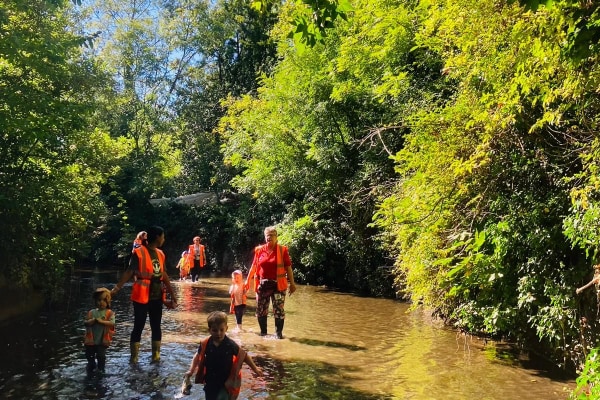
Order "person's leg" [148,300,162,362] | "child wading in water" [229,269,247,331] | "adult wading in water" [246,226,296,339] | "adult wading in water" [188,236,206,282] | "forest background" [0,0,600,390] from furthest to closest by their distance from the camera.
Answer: "adult wading in water" [188,236,206,282] < "child wading in water" [229,269,247,331] < "adult wading in water" [246,226,296,339] < "person's leg" [148,300,162,362] < "forest background" [0,0,600,390]

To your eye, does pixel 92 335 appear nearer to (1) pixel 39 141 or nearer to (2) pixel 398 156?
(2) pixel 398 156

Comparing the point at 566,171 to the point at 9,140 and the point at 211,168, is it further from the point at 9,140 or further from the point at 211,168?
the point at 211,168

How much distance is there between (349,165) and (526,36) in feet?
40.5

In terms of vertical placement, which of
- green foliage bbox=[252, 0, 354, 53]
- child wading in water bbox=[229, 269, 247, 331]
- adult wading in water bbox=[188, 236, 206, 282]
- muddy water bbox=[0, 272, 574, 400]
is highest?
green foliage bbox=[252, 0, 354, 53]

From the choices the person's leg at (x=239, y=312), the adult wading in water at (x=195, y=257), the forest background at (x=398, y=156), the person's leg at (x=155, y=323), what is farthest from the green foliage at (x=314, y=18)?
the adult wading in water at (x=195, y=257)

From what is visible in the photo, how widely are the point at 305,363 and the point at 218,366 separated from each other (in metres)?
3.17

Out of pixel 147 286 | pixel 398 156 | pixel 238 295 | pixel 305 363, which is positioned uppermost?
pixel 398 156

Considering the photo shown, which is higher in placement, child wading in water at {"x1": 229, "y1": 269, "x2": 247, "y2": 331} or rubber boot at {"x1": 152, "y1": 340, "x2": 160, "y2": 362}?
child wading in water at {"x1": 229, "y1": 269, "x2": 247, "y2": 331}

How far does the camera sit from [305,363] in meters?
7.50

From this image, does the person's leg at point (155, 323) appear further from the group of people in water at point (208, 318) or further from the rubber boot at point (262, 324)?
the rubber boot at point (262, 324)

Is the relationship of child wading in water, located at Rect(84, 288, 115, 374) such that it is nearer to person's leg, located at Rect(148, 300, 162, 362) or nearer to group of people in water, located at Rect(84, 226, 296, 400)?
group of people in water, located at Rect(84, 226, 296, 400)

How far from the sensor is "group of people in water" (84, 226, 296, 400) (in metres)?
4.57

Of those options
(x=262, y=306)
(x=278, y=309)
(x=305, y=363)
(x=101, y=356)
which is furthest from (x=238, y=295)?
(x=101, y=356)

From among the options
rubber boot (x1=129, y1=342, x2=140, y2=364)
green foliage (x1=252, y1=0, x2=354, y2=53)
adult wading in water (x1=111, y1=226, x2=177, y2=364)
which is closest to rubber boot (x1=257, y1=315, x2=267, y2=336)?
Answer: adult wading in water (x1=111, y1=226, x2=177, y2=364)
